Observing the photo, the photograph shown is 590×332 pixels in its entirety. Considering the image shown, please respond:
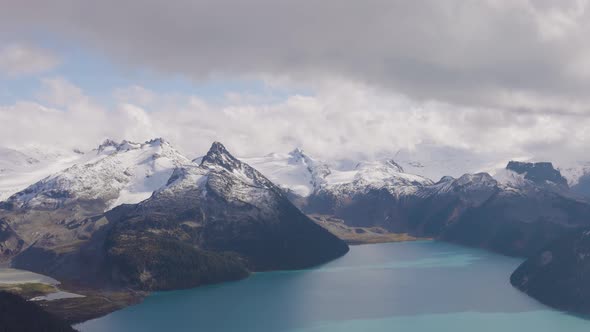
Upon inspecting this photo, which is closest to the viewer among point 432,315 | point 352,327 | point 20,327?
point 20,327

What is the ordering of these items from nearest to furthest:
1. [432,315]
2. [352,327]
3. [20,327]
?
[20,327] → [352,327] → [432,315]

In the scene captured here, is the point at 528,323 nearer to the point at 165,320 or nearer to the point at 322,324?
the point at 322,324

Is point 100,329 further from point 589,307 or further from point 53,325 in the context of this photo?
point 589,307

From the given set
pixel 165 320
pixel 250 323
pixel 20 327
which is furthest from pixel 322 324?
pixel 20 327

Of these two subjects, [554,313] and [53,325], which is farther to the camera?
[554,313]

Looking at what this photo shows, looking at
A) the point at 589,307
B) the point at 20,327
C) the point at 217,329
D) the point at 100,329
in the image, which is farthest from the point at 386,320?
the point at 20,327

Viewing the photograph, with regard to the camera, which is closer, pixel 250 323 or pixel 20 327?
pixel 20 327
